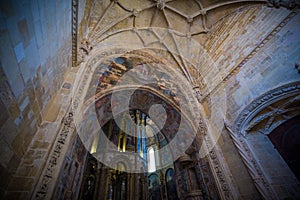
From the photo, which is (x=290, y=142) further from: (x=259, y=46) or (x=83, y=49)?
(x=83, y=49)

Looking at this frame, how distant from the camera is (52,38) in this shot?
254cm

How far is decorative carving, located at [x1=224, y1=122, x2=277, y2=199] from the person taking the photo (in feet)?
10.6

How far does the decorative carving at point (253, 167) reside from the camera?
3230 mm

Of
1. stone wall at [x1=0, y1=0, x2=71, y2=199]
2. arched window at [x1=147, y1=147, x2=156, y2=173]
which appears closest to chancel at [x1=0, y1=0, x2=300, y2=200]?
stone wall at [x1=0, y1=0, x2=71, y2=199]

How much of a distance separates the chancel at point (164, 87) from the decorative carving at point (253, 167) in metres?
0.03

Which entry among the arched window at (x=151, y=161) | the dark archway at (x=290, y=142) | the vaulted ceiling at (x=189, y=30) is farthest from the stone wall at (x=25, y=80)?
the arched window at (x=151, y=161)

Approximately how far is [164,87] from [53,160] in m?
5.57

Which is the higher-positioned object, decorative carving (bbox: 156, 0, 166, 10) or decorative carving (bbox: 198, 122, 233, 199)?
decorative carving (bbox: 156, 0, 166, 10)

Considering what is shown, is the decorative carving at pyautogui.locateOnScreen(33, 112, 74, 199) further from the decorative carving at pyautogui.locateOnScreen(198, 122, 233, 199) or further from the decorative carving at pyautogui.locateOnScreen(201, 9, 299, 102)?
the decorative carving at pyautogui.locateOnScreen(201, 9, 299, 102)

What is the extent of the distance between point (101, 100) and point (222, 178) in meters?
5.06

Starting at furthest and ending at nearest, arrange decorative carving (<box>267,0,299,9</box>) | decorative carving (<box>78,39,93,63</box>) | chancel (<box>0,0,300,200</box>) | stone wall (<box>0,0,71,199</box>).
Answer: decorative carving (<box>78,39,93,63</box>)
decorative carving (<box>267,0,299,9</box>)
chancel (<box>0,0,300,200</box>)
stone wall (<box>0,0,71,199</box>)

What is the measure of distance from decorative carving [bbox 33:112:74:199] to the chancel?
0.02 metres

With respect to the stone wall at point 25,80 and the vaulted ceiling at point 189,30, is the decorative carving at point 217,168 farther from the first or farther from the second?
the stone wall at point 25,80

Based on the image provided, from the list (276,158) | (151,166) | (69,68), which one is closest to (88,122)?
(69,68)
